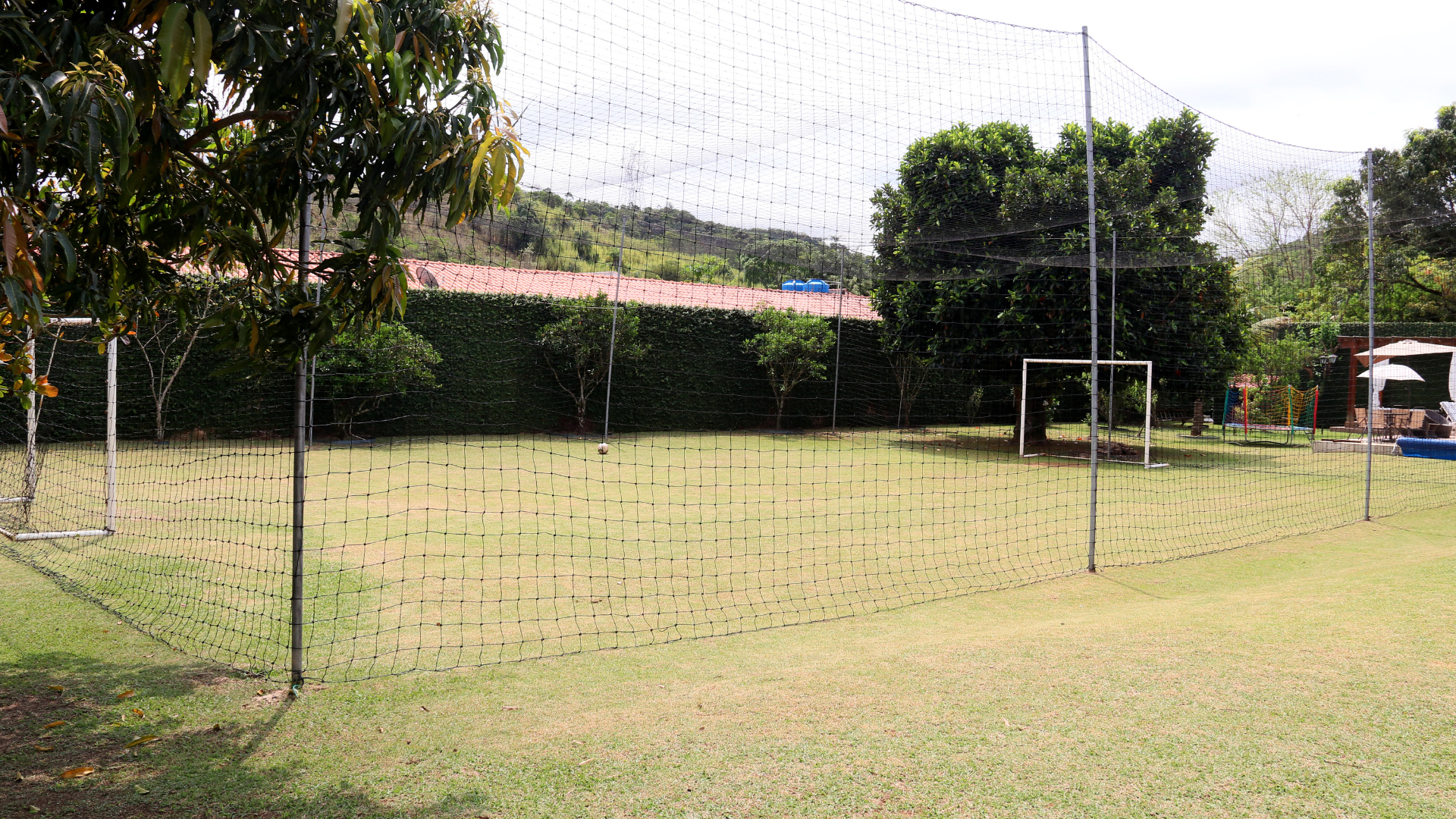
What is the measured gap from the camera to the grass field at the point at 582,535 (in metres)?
4.39

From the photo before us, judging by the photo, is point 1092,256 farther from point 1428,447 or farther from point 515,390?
point 1428,447

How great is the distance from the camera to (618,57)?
4.55 meters

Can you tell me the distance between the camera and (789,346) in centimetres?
1586

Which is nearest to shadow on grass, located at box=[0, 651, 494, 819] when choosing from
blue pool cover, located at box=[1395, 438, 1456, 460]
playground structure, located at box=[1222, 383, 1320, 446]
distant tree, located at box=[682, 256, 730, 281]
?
distant tree, located at box=[682, 256, 730, 281]

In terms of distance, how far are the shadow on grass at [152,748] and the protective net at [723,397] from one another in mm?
411

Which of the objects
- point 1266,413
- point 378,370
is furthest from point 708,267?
point 1266,413

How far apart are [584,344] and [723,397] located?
3.13 metres

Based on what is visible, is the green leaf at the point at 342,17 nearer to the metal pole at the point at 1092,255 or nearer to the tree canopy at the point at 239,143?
the tree canopy at the point at 239,143

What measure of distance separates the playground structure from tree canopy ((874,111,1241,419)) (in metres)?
3.68

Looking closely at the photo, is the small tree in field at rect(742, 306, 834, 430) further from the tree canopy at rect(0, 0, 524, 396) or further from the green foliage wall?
the tree canopy at rect(0, 0, 524, 396)

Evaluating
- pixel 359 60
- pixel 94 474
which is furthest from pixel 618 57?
pixel 94 474

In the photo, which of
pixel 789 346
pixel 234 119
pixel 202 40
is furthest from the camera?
pixel 789 346

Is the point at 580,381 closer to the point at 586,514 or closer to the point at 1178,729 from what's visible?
the point at 586,514

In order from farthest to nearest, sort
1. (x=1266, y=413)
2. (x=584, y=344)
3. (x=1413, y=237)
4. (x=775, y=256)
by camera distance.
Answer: (x=1413, y=237) < (x=1266, y=413) < (x=584, y=344) < (x=775, y=256)
